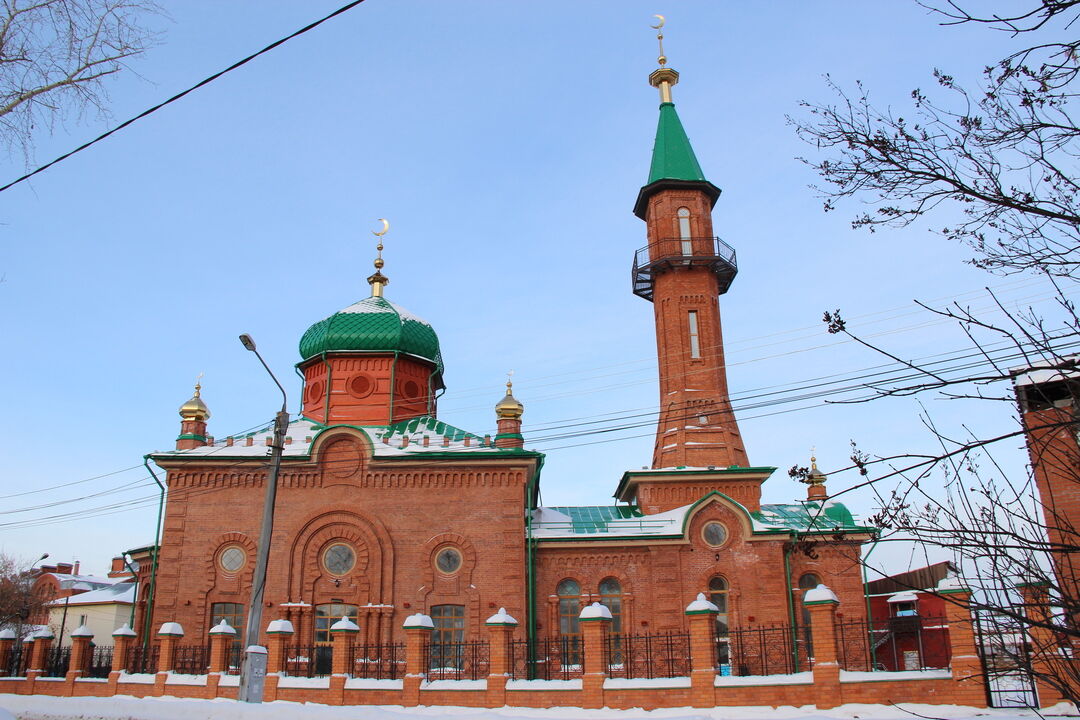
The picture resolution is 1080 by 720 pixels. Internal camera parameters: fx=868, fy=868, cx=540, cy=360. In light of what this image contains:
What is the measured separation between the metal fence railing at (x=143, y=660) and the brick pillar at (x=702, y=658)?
10739 millimetres

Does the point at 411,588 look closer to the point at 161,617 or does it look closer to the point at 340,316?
the point at 161,617

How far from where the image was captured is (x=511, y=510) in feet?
67.3

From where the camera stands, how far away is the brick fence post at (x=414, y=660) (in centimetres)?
1502

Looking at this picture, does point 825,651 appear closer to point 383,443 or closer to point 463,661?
point 463,661

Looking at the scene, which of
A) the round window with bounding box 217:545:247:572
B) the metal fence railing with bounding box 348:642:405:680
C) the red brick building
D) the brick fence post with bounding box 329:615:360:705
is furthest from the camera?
the round window with bounding box 217:545:247:572

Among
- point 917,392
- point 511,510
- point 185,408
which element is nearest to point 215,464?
point 185,408

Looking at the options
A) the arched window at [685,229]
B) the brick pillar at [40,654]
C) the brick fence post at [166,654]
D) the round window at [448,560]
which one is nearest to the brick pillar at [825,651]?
the round window at [448,560]

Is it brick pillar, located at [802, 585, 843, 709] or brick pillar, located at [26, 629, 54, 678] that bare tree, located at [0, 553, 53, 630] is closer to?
brick pillar, located at [26, 629, 54, 678]

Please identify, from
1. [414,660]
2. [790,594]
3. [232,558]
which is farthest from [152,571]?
[790,594]

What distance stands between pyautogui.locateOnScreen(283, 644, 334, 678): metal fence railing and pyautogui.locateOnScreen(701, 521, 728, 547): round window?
912 centimetres

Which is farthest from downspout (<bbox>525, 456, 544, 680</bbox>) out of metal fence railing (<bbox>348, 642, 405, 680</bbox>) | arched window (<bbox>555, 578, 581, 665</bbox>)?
metal fence railing (<bbox>348, 642, 405, 680</bbox>)

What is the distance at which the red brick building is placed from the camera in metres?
19.8

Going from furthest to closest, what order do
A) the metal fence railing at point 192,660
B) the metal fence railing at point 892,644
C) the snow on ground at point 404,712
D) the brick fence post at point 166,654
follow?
the metal fence railing at point 192,660 < the brick fence post at point 166,654 < the metal fence railing at point 892,644 < the snow on ground at point 404,712

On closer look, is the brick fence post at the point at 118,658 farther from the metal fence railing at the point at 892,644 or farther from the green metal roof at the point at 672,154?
the green metal roof at the point at 672,154
